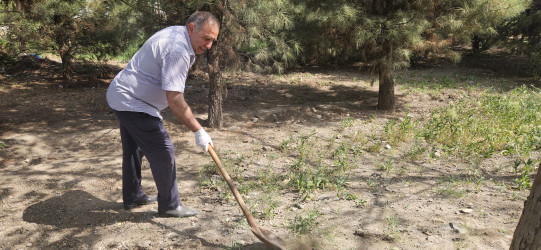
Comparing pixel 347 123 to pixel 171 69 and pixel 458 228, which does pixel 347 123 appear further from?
pixel 171 69

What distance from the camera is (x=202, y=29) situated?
9.48ft

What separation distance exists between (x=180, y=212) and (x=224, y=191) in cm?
61

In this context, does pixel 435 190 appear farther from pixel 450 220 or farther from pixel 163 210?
pixel 163 210

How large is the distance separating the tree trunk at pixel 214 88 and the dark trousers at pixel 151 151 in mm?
2485

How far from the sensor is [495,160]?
4.64 m

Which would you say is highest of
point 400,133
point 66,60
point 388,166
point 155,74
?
point 155,74

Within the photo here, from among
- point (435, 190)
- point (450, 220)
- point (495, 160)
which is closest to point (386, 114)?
point (495, 160)

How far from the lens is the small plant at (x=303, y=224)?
121 inches

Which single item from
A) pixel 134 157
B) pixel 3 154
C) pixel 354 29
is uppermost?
pixel 354 29

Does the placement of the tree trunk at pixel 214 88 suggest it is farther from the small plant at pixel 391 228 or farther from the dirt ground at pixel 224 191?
the small plant at pixel 391 228

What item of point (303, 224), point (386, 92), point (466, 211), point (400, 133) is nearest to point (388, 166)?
point (466, 211)

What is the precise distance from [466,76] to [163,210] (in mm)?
8921

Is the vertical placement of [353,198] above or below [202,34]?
below

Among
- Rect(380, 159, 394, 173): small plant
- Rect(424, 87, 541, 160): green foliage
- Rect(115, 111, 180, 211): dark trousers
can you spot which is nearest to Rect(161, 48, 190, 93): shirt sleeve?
Rect(115, 111, 180, 211): dark trousers
